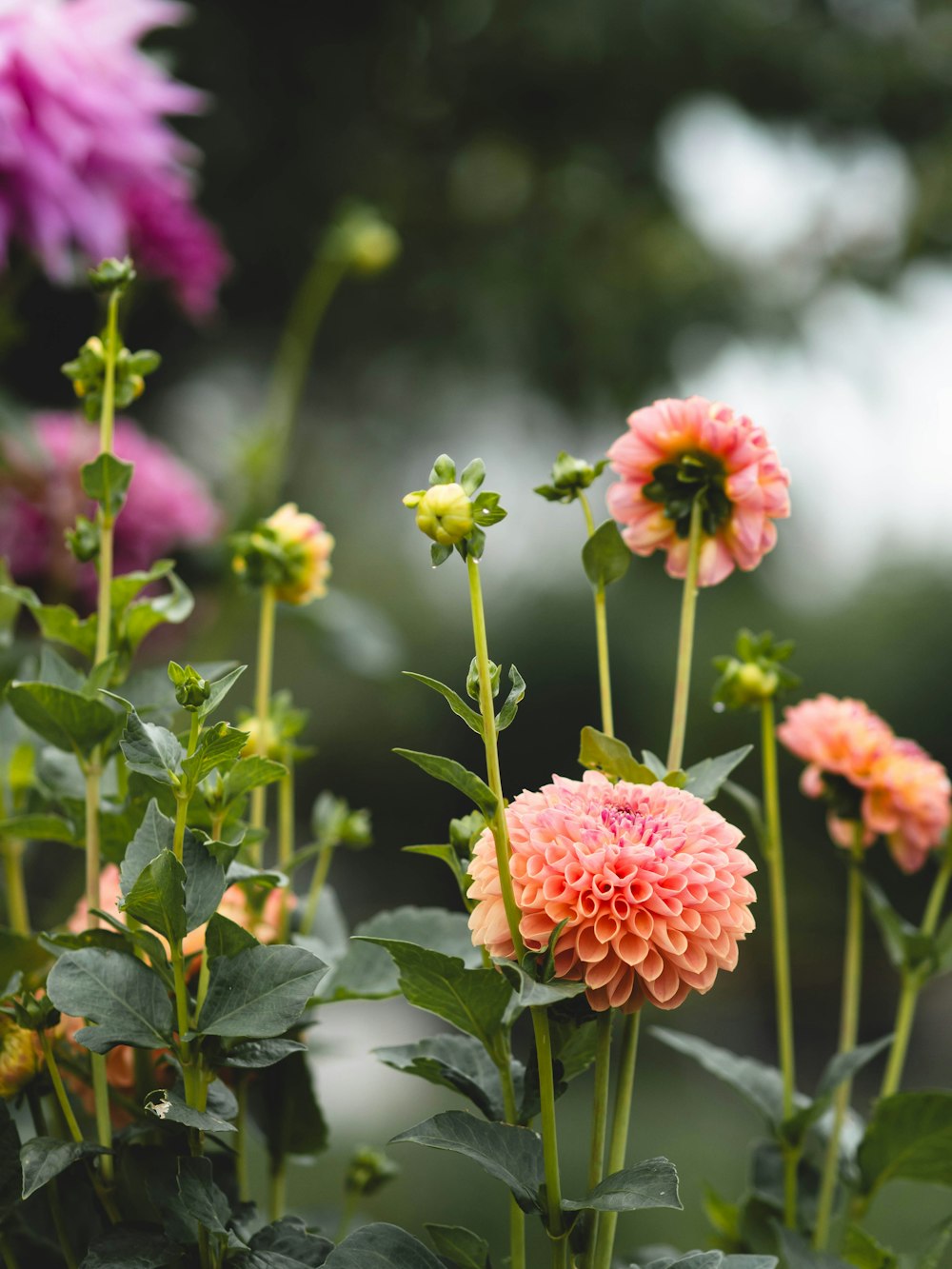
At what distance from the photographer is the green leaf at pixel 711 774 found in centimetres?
25

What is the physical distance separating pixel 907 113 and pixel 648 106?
1.14ft

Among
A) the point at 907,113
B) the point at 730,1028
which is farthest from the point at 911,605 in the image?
the point at 907,113

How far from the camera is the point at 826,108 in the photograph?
1349 millimetres

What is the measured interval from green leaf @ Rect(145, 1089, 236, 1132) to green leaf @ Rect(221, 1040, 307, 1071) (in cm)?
1

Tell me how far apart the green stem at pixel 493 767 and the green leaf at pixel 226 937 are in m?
0.05

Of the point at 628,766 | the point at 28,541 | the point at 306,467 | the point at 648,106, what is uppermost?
the point at 648,106

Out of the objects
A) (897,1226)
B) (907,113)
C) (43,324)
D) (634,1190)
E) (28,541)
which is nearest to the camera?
(634,1190)

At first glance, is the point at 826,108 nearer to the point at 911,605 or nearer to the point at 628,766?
the point at 628,766

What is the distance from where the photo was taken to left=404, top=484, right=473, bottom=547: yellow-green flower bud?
0.70ft

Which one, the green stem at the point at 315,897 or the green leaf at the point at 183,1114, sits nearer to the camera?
the green leaf at the point at 183,1114

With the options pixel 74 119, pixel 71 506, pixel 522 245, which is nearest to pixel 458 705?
pixel 74 119

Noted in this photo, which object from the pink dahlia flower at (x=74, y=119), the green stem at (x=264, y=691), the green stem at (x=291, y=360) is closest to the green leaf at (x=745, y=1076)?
the green stem at (x=264, y=691)

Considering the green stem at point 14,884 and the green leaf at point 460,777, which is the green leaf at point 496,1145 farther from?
the green stem at point 14,884

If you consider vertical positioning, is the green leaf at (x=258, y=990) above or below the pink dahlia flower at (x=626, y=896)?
below
